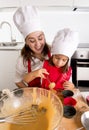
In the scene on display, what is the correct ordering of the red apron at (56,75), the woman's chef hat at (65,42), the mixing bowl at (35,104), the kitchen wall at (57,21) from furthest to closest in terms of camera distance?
the kitchen wall at (57,21) → the red apron at (56,75) → the woman's chef hat at (65,42) → the mixing bowl at (35,104)

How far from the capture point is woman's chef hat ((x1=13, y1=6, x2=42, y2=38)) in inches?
39.8

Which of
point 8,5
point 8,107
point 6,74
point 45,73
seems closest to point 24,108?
point 8,107

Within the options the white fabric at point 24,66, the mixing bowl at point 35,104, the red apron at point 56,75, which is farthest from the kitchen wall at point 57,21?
the mixing bowl at point 35,104

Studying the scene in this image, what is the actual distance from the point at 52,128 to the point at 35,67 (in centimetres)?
60

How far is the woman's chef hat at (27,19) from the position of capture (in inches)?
39.8

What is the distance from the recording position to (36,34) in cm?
104

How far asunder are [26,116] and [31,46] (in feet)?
1.58

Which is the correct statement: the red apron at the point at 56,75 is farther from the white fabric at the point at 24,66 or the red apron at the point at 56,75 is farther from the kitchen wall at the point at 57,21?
the kitchen wall at the point at 57,21

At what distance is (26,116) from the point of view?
26.6 inches

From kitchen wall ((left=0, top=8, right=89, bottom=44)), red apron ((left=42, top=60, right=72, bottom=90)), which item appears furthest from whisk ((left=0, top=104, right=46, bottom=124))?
kitchen wall ((left=0, top=8, right=89, bottom=44))

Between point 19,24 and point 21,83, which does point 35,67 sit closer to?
point 21,83

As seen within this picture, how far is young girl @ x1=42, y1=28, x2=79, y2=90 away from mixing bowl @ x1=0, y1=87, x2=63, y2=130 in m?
0.18

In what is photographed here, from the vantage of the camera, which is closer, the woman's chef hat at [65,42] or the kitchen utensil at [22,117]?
the kitchen utensil at [22,117]

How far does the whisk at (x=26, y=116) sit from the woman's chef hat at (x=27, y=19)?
1.43 ft
